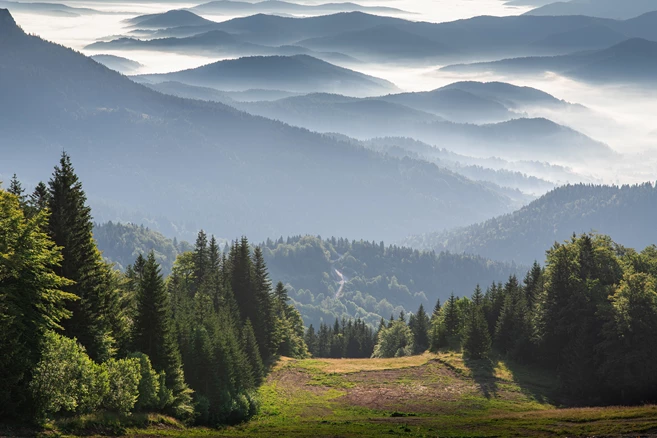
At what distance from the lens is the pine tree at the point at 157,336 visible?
2443 inches

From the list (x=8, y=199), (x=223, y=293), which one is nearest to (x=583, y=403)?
(x=223, y=293)

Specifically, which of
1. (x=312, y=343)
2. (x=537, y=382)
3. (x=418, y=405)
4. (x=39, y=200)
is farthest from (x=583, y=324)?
(x=312, y=343)

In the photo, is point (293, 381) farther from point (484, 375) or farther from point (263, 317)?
point (484, 375)

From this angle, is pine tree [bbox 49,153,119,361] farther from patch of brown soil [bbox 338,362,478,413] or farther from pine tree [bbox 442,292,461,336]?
pine tree [bbox 442,292,461,336]

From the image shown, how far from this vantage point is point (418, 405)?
251 ft

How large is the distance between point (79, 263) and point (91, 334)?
224 inches

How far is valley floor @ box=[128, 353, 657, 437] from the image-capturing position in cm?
5216

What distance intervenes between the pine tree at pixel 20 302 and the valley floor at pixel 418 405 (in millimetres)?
9301

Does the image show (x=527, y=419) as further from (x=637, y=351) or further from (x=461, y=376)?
(x=461, y=376)

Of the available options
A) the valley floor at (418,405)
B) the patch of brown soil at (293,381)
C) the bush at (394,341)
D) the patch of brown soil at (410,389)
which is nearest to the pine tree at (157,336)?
the valley floor at (418,405)

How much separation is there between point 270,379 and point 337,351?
321ft

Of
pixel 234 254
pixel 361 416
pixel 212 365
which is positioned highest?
pixel 234 254

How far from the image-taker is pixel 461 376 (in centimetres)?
9350

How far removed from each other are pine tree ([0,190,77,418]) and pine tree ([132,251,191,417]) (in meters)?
17.5
